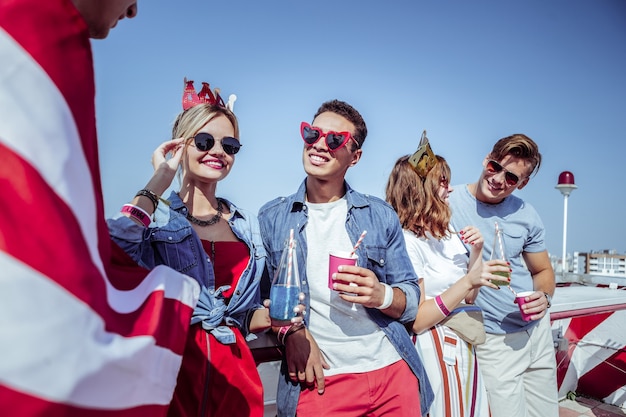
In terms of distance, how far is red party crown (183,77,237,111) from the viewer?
2.22 m

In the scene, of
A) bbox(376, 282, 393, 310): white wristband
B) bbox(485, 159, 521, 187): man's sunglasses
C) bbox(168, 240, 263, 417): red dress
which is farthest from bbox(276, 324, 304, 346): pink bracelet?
bbox(485, 159, 521, 187): man's sunglasses

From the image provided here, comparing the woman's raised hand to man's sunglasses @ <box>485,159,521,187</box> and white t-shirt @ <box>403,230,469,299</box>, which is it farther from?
man's sunglasses @ <box>485,159,521,187</box>

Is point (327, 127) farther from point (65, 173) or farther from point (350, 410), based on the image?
point (65, 173)

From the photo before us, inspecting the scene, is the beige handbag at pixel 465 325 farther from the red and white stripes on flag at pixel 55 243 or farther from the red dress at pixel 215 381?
the red and white stripes on flag at pixel 55 243

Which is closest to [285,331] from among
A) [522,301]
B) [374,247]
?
[374,247]

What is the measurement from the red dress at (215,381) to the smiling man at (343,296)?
0.30 meters

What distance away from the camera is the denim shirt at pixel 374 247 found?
2.16 m

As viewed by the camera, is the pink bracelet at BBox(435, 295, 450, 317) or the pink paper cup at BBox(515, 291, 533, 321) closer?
the pink bracelet at BBox(435, 295, 450, 317)

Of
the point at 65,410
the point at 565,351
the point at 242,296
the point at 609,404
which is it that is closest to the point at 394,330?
the point at 242,296

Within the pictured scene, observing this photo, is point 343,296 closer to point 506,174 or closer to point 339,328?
point 339,328

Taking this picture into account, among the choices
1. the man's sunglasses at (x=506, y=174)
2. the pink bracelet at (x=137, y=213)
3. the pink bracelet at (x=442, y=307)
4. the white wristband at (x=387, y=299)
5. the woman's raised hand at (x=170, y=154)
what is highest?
the man's sunglasses at (x=506, y=174)

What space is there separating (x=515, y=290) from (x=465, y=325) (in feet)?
2.75

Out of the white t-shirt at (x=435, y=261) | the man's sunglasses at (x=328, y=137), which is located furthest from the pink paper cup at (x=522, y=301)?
the man's sunglasses at (x=328, y=137)

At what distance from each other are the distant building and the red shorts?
A: 12273 mm
